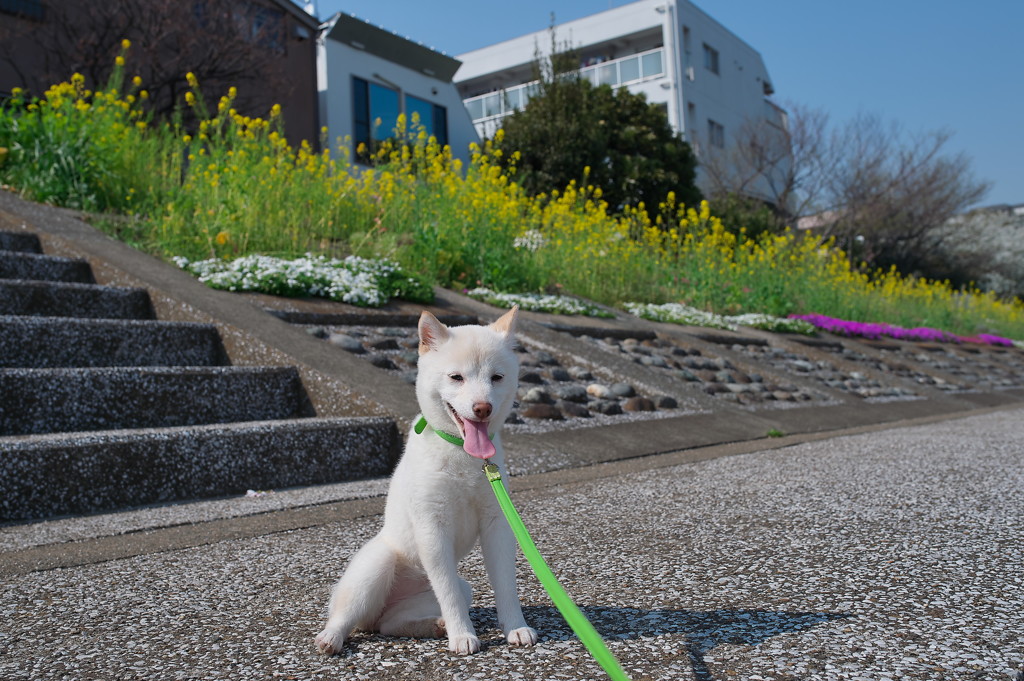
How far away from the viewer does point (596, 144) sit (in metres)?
18.5

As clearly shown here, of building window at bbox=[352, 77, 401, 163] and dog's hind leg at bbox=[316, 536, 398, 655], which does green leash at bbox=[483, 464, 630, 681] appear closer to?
dog's hind leg at bbox=[316, 536, 398, 655]

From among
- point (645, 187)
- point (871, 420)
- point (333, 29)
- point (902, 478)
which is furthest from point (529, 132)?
point (902, 478)

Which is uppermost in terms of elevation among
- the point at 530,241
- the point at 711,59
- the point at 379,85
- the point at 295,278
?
the point at 711,59

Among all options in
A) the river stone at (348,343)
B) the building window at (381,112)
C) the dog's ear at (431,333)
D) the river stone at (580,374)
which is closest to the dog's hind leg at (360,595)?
the dog's ear at (431,333)

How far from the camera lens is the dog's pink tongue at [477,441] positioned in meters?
1.66

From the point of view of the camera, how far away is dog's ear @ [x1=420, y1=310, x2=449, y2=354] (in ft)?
5.65

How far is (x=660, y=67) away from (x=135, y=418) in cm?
2648

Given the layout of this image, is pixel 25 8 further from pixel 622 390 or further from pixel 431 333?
pixel 431 333

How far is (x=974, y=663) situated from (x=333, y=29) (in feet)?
64.6

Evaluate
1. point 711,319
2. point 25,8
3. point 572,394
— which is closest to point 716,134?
point 711,319

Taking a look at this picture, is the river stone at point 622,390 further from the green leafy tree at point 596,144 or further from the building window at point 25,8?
the building window at point 25,8

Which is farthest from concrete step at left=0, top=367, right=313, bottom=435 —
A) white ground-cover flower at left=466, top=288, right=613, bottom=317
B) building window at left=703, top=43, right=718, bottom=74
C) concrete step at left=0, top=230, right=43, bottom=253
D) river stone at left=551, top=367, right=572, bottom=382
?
building window at left=703, top=43, right=718, bottom=74

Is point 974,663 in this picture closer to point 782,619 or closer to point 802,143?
point 782,619

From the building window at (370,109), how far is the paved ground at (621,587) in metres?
17.2
